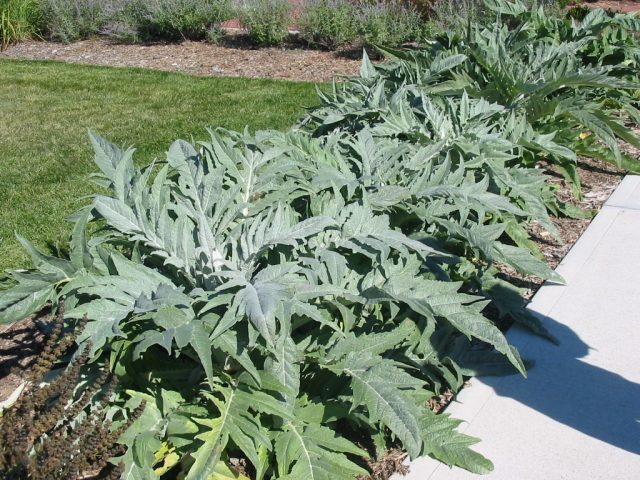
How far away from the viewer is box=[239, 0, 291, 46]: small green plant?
1123 centimetres

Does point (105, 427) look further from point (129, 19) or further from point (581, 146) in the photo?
point (129, 19)

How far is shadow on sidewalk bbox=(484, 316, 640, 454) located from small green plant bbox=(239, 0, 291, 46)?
8253 millimetres

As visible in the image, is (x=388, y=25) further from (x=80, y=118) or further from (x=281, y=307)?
(x=281, y=307)

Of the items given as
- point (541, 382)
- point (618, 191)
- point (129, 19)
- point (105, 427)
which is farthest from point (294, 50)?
point (105, 427)

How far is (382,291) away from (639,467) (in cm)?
121

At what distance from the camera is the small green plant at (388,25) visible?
10586 mm

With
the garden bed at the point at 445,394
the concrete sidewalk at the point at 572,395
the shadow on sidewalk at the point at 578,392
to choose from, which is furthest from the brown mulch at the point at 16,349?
the shadow on sidewalk at the point at 578,392

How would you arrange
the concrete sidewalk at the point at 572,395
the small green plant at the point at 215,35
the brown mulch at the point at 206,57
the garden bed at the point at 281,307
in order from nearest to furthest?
the garden bed at the point at 281,307
the concrete sidewalk at the point at 572,395
the brown mulch at the point at 206,57
the small green plant at the point at 215,35

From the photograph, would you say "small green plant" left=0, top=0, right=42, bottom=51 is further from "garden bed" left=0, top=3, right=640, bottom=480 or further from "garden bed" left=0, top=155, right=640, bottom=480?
"garden bed" left=0, top=3, right=640, bottom=480

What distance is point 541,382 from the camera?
3.63 meters

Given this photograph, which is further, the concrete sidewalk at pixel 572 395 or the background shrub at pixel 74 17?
the background shrub at pixel 74 17

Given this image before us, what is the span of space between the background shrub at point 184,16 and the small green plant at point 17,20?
1.97m

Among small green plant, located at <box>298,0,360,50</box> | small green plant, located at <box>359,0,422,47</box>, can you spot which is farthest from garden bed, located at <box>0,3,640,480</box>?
small green plant, located at <box>298,0,360,50</box>

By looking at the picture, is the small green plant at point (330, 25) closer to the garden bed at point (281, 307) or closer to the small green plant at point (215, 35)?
the small green plant at point (215, 35)
